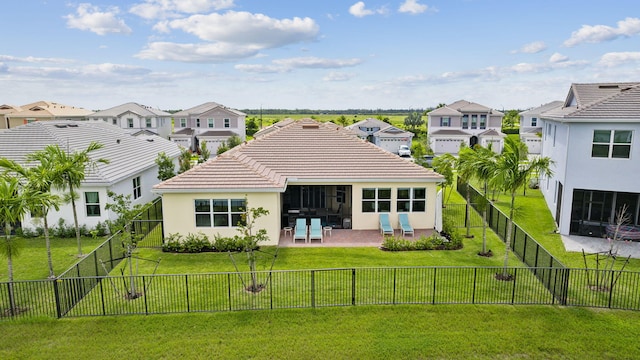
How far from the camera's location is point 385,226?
1998cm

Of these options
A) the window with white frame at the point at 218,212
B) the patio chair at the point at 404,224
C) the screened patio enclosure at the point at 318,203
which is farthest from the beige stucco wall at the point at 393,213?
the window with white frame at the point at 218,212

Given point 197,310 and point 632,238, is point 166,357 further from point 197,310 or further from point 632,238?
point 632,238

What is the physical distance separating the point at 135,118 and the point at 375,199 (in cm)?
4857

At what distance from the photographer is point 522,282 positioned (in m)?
14.2

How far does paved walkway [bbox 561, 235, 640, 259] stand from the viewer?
17.4 m

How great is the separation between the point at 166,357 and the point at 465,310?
26.4ft

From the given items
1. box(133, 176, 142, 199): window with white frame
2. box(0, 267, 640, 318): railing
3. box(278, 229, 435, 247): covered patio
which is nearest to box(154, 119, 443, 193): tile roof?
box(278, 229, 435, 247): covered patio

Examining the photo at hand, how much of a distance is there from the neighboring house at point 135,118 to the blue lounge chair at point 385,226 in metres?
43.5

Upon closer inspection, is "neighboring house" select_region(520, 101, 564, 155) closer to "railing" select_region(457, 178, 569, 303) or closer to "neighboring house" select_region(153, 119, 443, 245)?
"railing" select_region(457, 178, 569, 303)

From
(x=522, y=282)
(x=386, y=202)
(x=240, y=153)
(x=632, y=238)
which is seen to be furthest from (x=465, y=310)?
(x=240, y=153)

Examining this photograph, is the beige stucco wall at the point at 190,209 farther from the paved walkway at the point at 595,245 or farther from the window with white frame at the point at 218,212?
the paved walkway at the point at 595,245

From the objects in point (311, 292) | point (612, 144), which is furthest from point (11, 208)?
point (612, 144)

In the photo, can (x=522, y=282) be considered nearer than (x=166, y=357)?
No

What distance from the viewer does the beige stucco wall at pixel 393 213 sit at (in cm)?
2066
